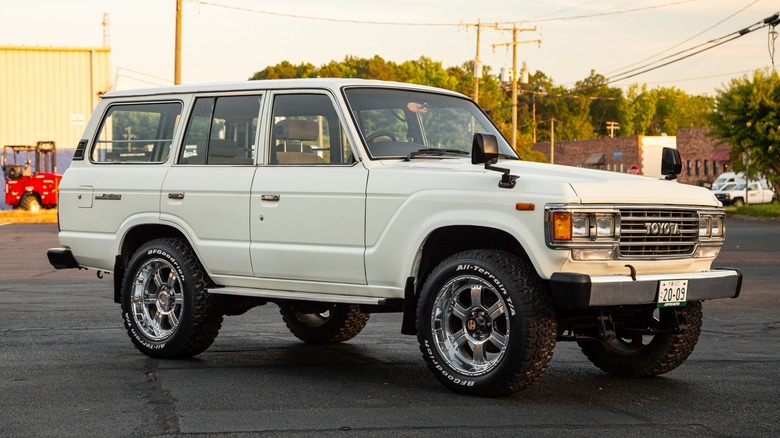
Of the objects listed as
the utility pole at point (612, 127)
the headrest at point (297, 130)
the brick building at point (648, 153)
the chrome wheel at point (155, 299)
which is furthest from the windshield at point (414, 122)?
the utility pole at point (612, 127)

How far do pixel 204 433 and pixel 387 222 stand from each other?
6.82 feet

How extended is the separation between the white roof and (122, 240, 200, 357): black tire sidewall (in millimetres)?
1270

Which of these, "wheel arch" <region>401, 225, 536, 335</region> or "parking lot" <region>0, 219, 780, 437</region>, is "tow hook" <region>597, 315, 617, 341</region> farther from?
"wheel arch" <region>401, 225, 536, 335</region>

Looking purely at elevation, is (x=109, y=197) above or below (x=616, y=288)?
above

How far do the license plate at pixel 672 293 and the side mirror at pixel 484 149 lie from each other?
4.26 feet

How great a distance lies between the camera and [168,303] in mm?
8641

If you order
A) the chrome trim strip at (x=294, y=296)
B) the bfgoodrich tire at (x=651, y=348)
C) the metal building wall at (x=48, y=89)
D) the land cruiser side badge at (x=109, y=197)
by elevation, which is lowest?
the bfgoodrich tire at (x=651, y=348)

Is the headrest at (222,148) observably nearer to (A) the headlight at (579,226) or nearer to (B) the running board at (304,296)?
(B) the running board at (304,296)

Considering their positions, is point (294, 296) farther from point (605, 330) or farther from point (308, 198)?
point (605, 330)

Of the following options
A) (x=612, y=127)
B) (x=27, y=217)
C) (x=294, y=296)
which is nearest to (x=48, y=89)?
(x=27, y=217)

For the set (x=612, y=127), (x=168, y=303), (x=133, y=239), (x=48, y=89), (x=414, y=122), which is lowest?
(x=168, y=303)

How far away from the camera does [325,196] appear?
7.54 metres

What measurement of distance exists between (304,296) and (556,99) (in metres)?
146

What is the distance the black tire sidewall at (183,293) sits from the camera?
836 centimetres
